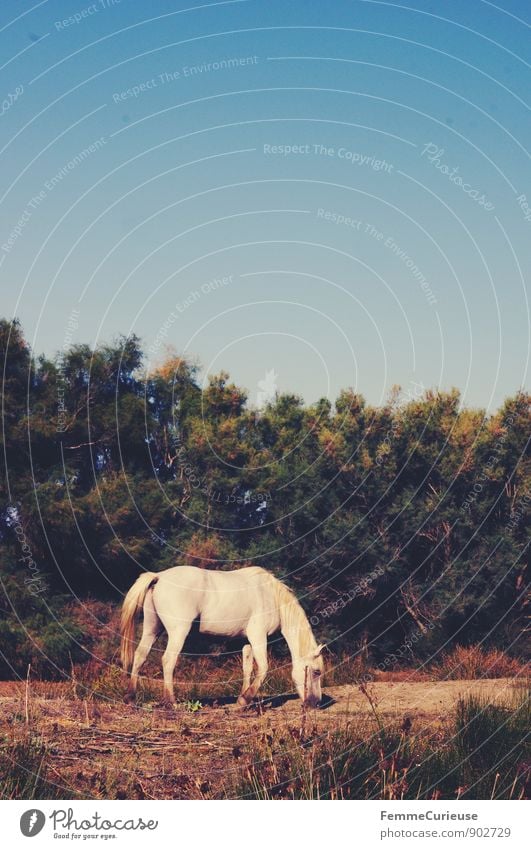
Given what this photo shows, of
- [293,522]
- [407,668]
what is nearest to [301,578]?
[293,522]

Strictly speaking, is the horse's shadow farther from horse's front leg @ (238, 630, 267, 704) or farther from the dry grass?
the dry grass

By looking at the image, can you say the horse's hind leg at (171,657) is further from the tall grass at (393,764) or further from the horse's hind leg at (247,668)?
the tall grass at (393,764)

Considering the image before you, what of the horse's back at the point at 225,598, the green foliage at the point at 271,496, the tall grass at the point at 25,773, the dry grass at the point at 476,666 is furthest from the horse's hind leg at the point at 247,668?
the green foliage at the point at 271,496

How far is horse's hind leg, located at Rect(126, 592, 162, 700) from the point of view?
14945mm

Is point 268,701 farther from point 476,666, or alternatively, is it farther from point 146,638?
point 476,666

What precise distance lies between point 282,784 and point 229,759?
188 centimetres

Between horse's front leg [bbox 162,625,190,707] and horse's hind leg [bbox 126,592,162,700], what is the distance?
0.27m

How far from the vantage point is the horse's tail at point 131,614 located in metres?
14.7

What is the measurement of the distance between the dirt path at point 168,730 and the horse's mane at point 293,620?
0.96 m

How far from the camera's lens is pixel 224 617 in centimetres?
1552

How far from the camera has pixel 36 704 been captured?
14578 mm

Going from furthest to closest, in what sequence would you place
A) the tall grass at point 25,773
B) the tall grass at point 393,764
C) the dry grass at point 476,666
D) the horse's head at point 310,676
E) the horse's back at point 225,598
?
the dry grass at point 476,666, the horse's back at point 225,598, the horse's head at point 310,676, the tall grass at point 25,773, the tall grass at point 393,764

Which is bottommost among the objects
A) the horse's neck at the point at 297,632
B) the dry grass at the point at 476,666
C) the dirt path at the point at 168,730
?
the dirt path at the point at 168,730

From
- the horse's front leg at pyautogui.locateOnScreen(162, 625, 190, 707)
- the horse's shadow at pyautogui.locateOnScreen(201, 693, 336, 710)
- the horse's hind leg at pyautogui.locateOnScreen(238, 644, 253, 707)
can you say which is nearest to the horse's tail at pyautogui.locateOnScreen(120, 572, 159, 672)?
the horse's front leg at pyautogui.locateOnScreen(162, 625, 190, 707)
